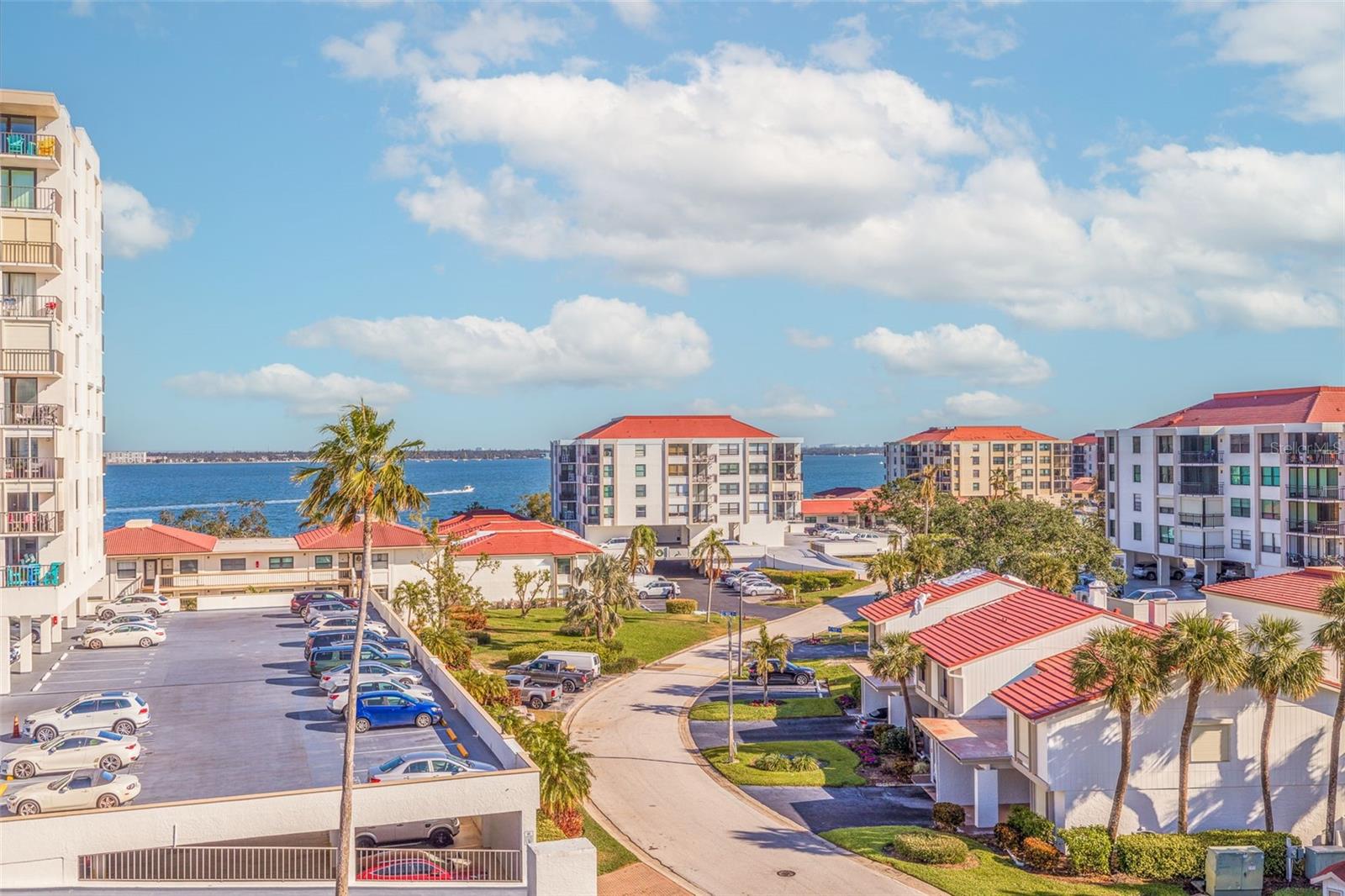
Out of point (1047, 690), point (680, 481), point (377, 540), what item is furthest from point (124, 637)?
point (680, 481)

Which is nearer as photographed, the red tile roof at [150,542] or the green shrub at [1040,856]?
the green shrub at [1040,856]

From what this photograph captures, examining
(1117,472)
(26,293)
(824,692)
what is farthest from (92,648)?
(1117,472)

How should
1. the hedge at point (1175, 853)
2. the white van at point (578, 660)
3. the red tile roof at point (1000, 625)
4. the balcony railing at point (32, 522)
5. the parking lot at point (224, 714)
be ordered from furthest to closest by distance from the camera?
the white van at point (578, 660)
the balcony railing at point (32, 522)
the red tile roof at point (1000, 625)
the hedge at point (1175, 853)
the parking lot at point (224, 714)

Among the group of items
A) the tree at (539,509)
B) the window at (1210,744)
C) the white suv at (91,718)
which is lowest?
the window at (1210,744)

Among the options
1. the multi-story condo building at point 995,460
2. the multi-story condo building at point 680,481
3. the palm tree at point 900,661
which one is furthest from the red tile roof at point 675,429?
the palm tree at point 900,661

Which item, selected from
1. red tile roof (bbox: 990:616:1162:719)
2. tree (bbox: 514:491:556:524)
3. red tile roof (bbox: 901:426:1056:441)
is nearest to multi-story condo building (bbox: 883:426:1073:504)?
red tile roof (bbox: 901:426:1056:441)

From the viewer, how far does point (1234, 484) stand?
88562 millimetres

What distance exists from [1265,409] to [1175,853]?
2640 inches

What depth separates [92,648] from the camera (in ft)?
168

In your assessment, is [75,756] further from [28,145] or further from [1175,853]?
[1175,853]

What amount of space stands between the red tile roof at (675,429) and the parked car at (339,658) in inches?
3019

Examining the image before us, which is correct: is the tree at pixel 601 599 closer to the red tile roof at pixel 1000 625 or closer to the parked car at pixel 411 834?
the red tile roof at pixel 1000 625

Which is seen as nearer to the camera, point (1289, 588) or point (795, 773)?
point (795, 773)

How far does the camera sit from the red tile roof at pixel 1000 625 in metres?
42.4
